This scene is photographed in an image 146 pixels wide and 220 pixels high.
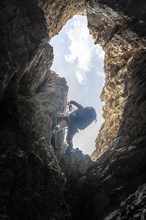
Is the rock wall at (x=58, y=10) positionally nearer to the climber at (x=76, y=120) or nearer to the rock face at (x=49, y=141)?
the rock face at (x=49, y=141)

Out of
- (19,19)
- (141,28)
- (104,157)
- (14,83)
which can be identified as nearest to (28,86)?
(14,83)

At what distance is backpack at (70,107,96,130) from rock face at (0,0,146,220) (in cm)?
Result: 141

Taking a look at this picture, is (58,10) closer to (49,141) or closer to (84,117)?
(84,117)

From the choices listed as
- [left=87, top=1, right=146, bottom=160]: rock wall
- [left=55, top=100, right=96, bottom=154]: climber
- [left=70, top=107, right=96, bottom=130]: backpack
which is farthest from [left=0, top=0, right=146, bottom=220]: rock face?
[left=70, top=107, right=96, bottom=130]: backpack

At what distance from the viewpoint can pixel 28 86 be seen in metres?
15.2

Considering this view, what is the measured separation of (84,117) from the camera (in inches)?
700

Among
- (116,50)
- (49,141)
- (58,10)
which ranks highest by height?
(58,10)

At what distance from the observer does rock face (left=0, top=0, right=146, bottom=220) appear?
1010cm

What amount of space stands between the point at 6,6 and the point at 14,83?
3.45 m

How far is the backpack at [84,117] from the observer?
700 inches

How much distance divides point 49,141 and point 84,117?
494 cm

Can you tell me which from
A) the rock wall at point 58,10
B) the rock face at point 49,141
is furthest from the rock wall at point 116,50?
the rock wall at point 58,10

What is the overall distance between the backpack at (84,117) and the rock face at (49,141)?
1410 mm

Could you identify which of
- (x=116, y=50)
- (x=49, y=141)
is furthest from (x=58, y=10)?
(x=49, y=141)
